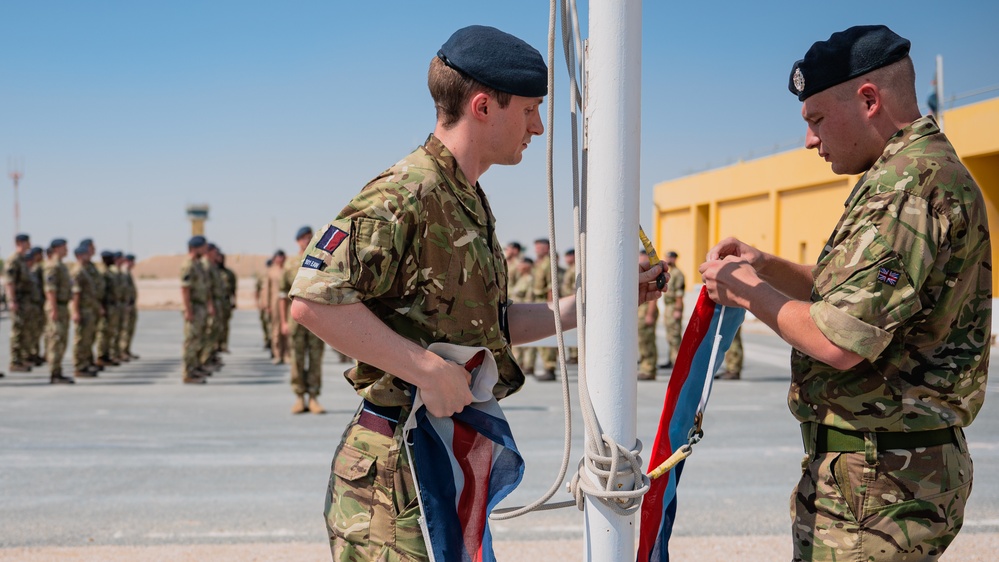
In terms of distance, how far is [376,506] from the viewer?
213cm

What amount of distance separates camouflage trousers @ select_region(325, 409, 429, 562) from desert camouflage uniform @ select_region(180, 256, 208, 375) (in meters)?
11.1

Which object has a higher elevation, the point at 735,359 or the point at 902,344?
the point at 902,344

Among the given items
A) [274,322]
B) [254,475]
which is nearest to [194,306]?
[274,322]

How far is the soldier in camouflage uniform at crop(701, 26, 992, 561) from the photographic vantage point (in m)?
2.00

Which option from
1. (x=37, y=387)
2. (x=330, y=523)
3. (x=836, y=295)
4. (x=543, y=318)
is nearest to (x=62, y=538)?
(x=330, y=523)

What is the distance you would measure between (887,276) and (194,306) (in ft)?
40.5

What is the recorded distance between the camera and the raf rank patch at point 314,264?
200cm

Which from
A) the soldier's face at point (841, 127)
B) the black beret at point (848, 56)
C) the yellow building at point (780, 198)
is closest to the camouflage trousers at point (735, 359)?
the yellow building at point (780, 198)

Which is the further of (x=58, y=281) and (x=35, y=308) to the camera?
(x=35, y=308)

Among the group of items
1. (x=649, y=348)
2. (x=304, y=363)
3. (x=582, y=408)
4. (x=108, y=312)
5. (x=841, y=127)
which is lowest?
(x=649, y=348)

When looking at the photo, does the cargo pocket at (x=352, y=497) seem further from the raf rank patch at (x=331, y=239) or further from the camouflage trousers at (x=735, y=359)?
the camouflage trousers at (x=735, y=359)

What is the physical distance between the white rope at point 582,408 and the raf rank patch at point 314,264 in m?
0.52

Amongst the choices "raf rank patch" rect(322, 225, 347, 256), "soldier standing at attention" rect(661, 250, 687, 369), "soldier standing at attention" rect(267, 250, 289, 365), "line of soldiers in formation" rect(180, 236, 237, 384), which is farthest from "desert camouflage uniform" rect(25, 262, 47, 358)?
"raf rank patch" rect(322, 225, 347, 256)

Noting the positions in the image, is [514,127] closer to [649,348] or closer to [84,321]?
[649,348]
